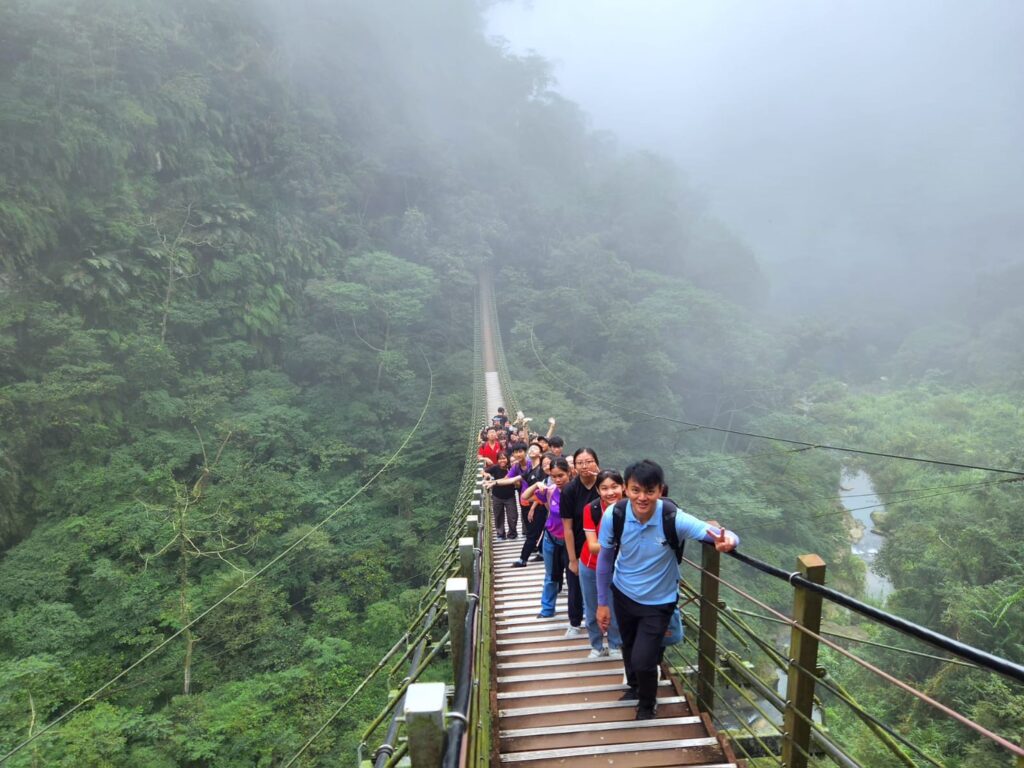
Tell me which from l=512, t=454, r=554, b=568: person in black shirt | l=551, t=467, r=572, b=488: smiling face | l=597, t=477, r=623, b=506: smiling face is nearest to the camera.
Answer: l=597, t=477, r=623, b=506: smiling face

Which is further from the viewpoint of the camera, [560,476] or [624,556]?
[560,476]

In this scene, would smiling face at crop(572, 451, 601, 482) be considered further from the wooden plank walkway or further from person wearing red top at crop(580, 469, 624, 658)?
the wooden plank walkway

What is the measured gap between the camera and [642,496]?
178cm

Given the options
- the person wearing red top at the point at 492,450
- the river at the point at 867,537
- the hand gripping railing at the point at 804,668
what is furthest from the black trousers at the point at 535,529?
the river at the point at 867,537

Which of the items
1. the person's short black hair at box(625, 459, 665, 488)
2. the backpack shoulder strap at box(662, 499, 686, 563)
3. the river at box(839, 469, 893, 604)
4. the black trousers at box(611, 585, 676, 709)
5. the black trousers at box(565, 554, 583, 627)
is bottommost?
the river at box(839, 469, 893, 604)

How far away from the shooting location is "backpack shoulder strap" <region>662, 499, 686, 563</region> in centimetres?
177

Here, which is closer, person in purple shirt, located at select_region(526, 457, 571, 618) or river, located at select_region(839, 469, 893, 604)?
person in purple shirt, located at select_region(526, 457, 571, 618)

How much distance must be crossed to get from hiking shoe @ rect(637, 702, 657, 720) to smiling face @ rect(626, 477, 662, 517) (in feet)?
2.40

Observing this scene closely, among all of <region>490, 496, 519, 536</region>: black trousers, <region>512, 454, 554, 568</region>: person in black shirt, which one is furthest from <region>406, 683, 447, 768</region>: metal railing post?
<region>490, 496, 519, 536</region>: black trousers

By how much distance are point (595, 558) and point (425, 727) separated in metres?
1.52

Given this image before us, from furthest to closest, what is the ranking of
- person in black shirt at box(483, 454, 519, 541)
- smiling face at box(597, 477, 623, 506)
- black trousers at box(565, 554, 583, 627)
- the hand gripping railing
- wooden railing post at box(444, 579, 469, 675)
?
person in black shirt at box(483, 454, 519, 541), black trousers at box(565, 554, 583, 627), smiling face at box(597, 477, 623, 506), wooden railing post at box(444, 579, 469, 675), the hand gripping railing

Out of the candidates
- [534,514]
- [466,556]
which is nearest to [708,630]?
[466,556]

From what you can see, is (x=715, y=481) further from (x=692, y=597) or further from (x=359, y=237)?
(x=359, y=237)

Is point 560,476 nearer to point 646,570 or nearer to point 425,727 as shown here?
point 646,570
